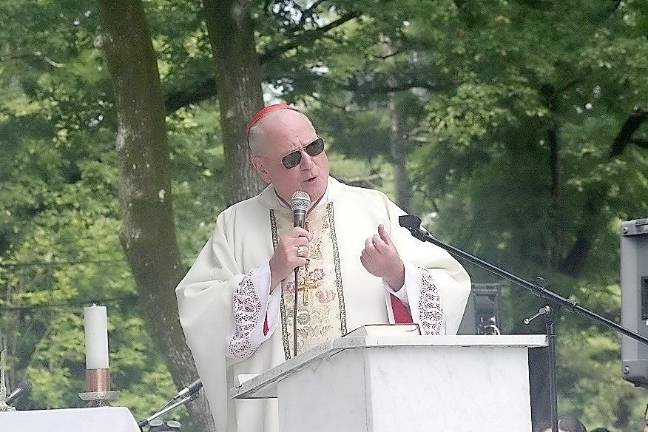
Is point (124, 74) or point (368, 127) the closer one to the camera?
point (124, 74)

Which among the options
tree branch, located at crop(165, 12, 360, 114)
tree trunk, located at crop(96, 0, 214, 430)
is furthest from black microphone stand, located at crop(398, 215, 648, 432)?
tree branch, located at crop(165, 12, 360, 114)

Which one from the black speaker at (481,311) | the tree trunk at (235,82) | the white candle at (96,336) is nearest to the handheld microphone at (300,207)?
the white candle at (96,336)

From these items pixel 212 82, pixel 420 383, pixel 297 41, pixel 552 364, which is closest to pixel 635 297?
pixel 552 364

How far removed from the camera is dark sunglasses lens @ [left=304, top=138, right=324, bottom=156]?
461 centimetres

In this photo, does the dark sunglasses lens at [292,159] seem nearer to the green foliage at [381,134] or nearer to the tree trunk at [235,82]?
the tree trunk at [235,82]

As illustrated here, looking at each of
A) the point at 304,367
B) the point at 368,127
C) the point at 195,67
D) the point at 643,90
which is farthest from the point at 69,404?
the point at 304,367

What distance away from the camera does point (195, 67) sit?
510 inches

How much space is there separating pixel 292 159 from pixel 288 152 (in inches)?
1.2

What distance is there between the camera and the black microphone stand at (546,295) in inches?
176

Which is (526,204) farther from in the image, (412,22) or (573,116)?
(412,22)

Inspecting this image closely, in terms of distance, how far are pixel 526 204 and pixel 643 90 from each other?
2018 millimetres

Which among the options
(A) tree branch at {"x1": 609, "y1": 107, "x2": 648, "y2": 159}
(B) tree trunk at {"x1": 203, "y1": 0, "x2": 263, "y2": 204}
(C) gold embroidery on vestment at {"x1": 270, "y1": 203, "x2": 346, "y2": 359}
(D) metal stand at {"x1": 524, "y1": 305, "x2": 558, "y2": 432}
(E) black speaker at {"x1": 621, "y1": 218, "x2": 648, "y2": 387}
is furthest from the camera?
(A) tree branch at {"x1": 609, "y1": 107, "x2": 648, "y2": 159}

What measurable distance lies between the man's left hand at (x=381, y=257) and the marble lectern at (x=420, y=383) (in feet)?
3.24

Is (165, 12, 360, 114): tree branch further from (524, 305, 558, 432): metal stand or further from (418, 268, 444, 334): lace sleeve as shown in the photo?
(418, 268, 444, 334): lace sleeve
